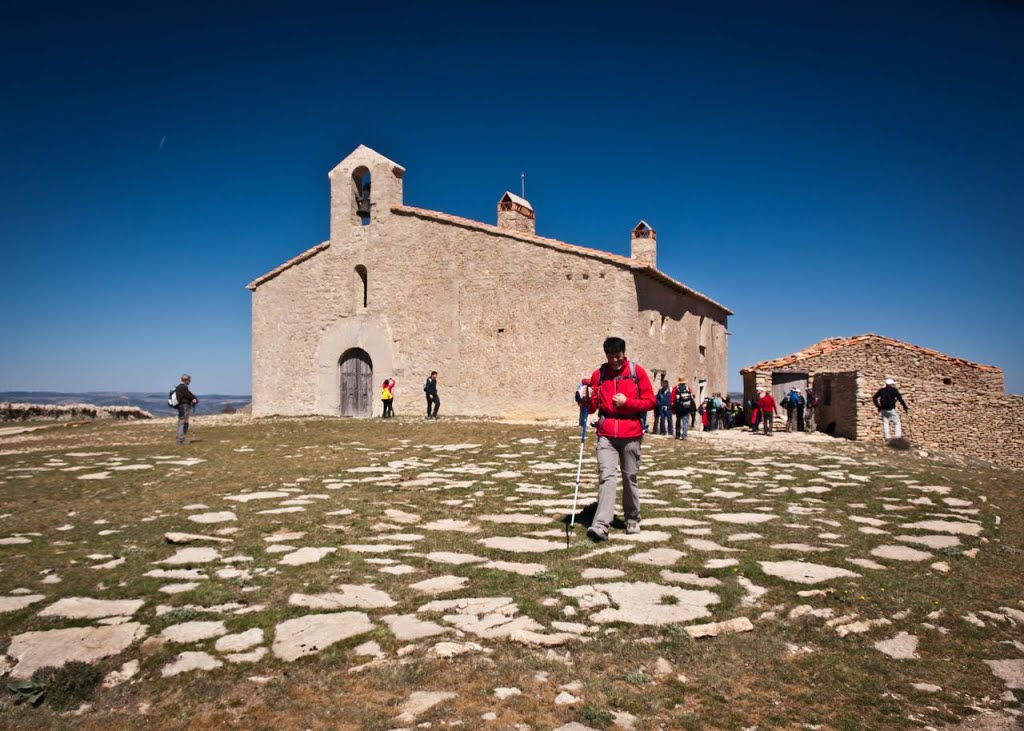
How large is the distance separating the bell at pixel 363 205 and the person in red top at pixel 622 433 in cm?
1980

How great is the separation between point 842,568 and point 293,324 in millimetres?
23296

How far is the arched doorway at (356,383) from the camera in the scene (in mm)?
24266

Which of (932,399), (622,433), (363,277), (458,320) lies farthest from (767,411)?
(363,277)

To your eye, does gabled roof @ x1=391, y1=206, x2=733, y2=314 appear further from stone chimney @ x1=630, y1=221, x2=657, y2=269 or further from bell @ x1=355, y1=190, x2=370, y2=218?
stone chimney @ x1=630, y1=221, x2=657, y2=269

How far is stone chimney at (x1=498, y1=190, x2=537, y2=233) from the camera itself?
83.4 feet

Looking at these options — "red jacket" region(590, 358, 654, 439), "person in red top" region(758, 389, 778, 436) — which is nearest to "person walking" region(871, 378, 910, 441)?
"person in red top" region(758, 389, 778, 436)

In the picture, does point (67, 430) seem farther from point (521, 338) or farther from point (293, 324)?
point (521, 338)

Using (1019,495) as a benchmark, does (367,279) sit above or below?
above

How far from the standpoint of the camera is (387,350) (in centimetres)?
2362

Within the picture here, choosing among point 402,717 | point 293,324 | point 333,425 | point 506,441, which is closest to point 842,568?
point 402,717

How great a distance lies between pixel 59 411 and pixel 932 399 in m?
31.7

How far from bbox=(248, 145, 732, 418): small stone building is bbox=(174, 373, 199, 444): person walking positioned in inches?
364

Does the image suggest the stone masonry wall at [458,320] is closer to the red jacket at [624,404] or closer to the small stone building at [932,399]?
the small stone building at [932,399]

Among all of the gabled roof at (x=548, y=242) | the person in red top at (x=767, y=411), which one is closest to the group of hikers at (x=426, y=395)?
the gabled roof at (x=548, y=242)
